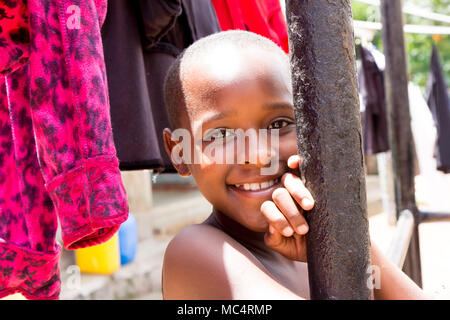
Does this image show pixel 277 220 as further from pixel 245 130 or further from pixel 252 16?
pixel 252 16

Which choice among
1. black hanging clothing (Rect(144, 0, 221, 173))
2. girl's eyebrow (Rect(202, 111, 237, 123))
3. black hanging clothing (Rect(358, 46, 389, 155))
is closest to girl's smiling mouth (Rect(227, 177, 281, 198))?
girl's eyebrow (Rect(202, 111, 237, 123))

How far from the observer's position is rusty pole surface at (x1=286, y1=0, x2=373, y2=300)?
0.45m

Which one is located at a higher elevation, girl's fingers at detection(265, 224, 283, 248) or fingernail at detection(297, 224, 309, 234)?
fingernail at detection(297, 224, 309, 234)

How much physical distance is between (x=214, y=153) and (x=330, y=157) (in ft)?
1.16

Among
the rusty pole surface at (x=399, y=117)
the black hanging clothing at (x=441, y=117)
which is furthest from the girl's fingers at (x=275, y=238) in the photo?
the black hanging clothing at (x=441, y=117)

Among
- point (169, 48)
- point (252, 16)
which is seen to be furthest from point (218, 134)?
point (252, 16)

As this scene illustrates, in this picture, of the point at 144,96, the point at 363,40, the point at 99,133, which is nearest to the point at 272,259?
the point at 99,133

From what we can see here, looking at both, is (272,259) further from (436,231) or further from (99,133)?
(436,231)

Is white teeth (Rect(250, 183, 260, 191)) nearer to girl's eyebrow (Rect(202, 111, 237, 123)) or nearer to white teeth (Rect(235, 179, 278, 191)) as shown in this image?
white teeth (Rect(235, 179, 278, 191))

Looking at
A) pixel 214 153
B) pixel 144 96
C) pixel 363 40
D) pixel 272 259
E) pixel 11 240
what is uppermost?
pixel 363 40

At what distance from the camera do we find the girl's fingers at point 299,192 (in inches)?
19.0

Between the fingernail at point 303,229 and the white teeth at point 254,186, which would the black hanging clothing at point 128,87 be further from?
the fingernail at point 303,229

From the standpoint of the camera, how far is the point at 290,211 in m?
0.54

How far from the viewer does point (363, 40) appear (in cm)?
368
